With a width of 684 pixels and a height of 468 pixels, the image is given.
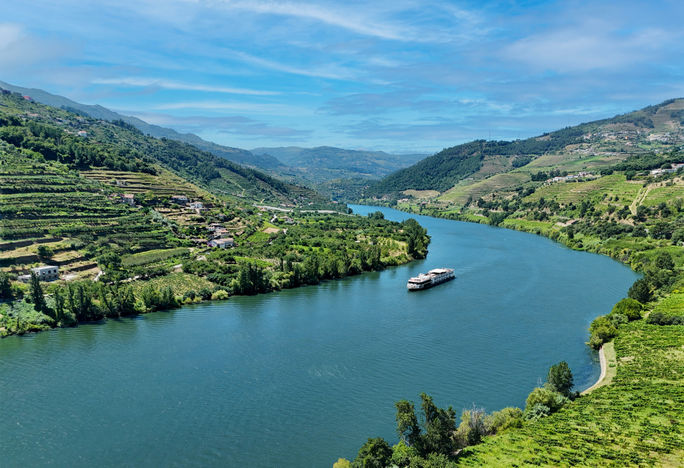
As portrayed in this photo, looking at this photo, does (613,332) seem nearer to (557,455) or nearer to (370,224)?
(557,455)

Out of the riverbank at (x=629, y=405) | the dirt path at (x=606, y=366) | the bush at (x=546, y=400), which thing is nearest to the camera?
the riverbank at (x=629, y=405)

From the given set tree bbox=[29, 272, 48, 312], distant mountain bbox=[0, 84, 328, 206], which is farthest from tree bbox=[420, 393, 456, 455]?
distant mountain bbox=[0, 84, 328, 206]

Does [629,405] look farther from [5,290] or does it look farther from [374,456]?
[5,290]

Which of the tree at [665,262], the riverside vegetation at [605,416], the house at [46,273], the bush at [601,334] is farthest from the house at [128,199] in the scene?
the tree at [665,262]

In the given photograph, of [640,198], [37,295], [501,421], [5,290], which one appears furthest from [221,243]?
[640,198]

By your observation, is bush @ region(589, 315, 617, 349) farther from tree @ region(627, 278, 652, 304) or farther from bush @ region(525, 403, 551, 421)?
bush @ region(525, 403, 551, 421)

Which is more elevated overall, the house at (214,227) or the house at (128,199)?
the house at (128,199)

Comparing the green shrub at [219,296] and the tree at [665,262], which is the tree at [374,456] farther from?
the tree at [665,262]
